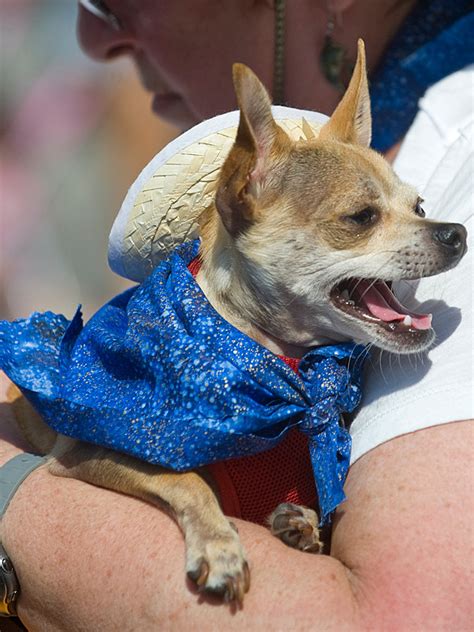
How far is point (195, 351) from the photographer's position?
1400 millimetres

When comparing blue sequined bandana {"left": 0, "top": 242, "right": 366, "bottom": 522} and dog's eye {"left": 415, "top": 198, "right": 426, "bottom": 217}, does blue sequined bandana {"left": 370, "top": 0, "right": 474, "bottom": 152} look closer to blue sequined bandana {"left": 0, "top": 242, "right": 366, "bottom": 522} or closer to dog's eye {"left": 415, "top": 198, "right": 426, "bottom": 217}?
dog's eye {"left": 415, "top": 198, "right": 426, "bottom": 217}

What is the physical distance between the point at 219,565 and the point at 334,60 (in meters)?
1.30

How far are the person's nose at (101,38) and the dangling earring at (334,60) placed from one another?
1.58 ft

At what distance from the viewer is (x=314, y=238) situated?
1.56 meters

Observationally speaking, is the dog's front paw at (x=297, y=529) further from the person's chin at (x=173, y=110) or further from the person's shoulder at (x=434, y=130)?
the person's chin at (x=173, y=110)

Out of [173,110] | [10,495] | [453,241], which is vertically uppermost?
[173,110]

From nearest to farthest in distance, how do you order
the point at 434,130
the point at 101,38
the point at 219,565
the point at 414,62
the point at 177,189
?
1. the point at 219,565
2. the point at 177,189
3. the point at 434,130
4. the point at 414,62
5. the point at 101,38

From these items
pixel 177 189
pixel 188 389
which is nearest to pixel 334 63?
pixel 177 189

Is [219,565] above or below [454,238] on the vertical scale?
below

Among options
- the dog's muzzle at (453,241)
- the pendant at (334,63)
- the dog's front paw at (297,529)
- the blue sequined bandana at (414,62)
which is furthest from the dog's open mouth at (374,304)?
the pendant at (334,63)

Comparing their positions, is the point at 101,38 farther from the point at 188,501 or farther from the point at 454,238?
the point at 188,501

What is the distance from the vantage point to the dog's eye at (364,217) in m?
1.56

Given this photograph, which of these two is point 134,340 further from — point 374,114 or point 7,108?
point 7,108

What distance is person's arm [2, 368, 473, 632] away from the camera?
117 cm
